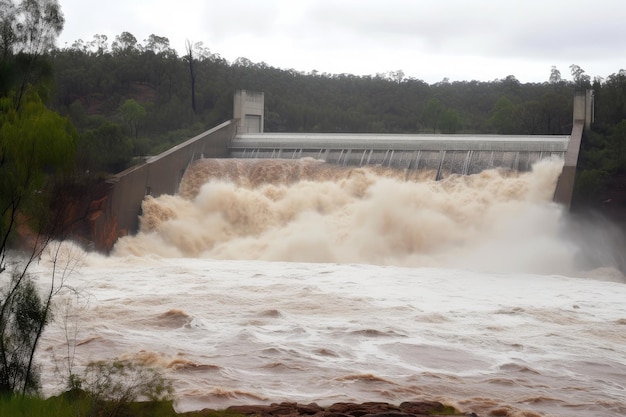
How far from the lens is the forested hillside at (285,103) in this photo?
2686 centimetres

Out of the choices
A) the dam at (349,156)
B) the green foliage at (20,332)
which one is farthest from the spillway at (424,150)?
the green foliage at (20,332)

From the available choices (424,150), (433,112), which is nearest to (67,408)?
(424,150)

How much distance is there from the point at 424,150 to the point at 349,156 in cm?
223

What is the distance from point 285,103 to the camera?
4284cm

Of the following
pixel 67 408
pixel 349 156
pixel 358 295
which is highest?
pixel 349 156

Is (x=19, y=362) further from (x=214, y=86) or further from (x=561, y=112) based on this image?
(x=214, y=86)

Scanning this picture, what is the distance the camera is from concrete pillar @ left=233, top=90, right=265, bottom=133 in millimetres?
31344

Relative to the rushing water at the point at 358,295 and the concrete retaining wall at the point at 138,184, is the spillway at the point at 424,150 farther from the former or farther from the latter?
the concrete retaining wall at the point at 138,184

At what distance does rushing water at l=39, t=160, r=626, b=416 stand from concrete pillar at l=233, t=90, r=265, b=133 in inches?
162

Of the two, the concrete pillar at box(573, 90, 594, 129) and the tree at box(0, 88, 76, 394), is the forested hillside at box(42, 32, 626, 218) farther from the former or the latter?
the tree at box(0, 88, 76, 394)

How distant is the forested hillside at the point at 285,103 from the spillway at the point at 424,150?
5.11 ft

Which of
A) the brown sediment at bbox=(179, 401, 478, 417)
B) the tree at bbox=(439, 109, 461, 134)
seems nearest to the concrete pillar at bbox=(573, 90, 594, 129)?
the tree at bbox=(439, 109, 461, 134)

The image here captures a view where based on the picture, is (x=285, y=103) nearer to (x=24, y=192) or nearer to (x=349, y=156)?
(x=349, y=156)

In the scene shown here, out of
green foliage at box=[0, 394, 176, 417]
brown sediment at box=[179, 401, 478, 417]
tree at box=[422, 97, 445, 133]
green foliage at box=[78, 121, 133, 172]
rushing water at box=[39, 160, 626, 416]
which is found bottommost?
rushing water at box=[39, 160, 626, 416]
